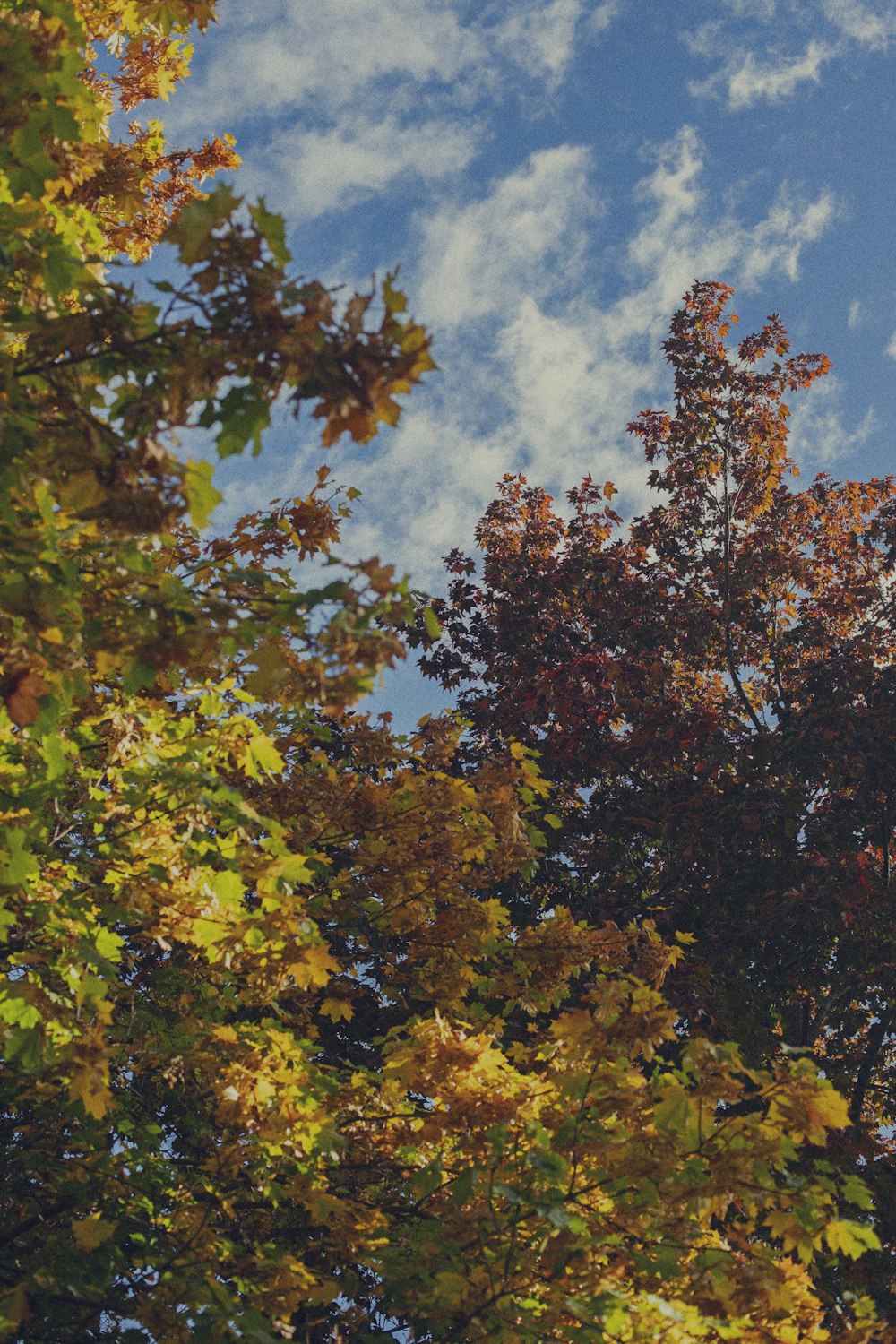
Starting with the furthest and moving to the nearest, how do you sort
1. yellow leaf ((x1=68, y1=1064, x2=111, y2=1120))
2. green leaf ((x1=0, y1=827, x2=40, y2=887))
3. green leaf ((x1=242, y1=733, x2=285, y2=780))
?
green leaf ((x1=242, y1=733, x2=285, y2=780)) < yellow leaf ((x1=68, y1=1064, x2=111, y2=1120)) < green leaf ((x1=0, y1=827, x2=40, y2=887))

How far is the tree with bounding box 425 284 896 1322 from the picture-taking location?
11.6 meters

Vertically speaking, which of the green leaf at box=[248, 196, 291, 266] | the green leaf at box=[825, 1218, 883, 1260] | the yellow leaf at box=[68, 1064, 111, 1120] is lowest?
the green leaf at box=[825, 1218, 883, 1260]

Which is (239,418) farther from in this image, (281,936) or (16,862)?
(281,936)

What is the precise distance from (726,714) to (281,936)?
910 cm

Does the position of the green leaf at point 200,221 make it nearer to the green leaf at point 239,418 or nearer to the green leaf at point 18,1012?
the green leaf at point 239,418

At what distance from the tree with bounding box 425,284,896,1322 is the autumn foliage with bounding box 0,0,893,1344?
0.37 feet

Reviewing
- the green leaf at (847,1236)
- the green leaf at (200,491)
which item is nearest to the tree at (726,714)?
the green leaf at (847,1236)

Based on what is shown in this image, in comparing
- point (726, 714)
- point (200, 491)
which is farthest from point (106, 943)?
point (726, 714)

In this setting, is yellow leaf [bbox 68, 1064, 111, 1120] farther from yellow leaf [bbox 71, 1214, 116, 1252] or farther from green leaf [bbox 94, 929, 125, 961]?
yellow leaf [bbox 71, 1214, 116, 1252]

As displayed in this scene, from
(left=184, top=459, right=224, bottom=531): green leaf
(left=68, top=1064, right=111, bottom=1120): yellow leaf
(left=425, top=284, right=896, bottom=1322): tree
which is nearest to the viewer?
(left=184, top=459, right=224, bottom=531): green leaf

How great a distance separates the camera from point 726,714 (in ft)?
45.8

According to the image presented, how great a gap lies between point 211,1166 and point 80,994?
2.10m

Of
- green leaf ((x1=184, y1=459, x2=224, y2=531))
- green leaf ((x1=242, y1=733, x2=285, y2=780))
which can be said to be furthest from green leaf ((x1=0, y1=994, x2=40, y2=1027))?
green leaf ((x1=184, y1=459, x2=224, y2=531))

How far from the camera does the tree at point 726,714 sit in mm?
11586
